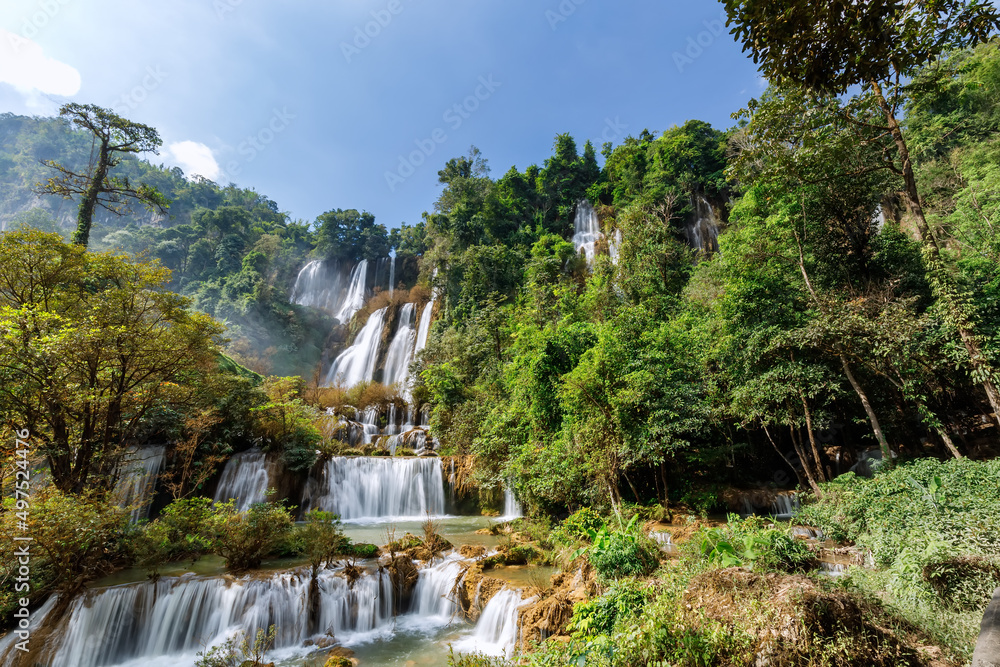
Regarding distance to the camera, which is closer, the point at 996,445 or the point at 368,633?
the point at 368,633

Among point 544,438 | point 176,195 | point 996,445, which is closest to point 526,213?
point 544,438

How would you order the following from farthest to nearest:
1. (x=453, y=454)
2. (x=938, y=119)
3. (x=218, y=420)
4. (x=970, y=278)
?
(x=938, y=119) < (x=453, y=454) < (x=218, y=420) < (x=970, y=278)

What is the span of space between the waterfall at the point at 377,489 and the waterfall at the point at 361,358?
1513 cm

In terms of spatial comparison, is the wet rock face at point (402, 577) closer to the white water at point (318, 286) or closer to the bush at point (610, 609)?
the bush at point (610, 609)

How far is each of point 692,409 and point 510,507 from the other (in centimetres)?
799

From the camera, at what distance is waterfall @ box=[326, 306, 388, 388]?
30766mm

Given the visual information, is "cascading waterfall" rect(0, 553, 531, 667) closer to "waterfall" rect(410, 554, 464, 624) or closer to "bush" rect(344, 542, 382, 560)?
"waterfall" rect(410, 554, 464, 624)

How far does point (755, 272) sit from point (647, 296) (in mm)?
7072

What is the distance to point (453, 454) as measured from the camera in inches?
639

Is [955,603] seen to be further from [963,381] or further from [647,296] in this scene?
[647,296]

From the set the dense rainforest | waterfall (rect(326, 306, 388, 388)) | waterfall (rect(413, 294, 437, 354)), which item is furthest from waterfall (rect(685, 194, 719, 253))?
waterfall (rect(326, 306, 388, 388))

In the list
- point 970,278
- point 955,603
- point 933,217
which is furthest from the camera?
point 933,217

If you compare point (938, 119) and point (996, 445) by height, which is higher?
point (938, 119)

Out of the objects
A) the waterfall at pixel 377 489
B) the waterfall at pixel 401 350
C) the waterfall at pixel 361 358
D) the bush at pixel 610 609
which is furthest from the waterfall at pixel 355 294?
the bush at pixel 610 609
